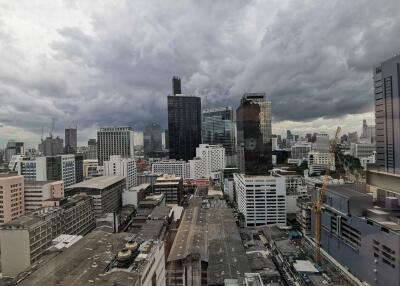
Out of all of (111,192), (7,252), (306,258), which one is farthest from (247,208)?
(7,252)

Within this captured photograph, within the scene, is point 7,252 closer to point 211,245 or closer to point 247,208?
point 211,245

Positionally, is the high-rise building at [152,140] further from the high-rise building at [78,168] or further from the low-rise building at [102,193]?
the low-rise building at [102,193]

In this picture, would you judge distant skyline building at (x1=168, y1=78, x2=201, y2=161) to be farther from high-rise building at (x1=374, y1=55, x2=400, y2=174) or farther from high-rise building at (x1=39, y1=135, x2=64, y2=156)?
high-rise building at (x1=374, y1=55, x2=400, y2=174)

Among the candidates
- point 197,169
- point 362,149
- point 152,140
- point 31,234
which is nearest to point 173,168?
point 197,169

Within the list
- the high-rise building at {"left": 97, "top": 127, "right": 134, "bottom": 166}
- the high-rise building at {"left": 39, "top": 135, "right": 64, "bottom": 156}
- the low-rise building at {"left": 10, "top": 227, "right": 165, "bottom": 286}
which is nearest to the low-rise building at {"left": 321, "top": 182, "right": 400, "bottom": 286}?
the low-rise building at {"left": 10, "top": 227, "right": 165, "bottom": 286}

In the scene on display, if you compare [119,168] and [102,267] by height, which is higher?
[119,168]

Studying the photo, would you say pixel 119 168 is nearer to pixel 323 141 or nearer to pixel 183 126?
pixel 183 126
